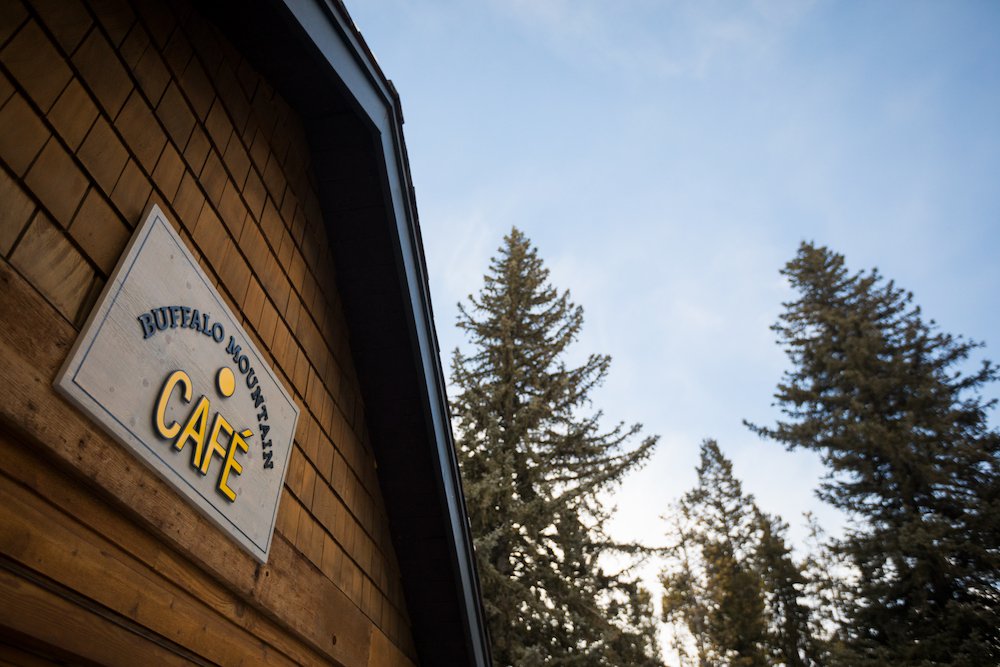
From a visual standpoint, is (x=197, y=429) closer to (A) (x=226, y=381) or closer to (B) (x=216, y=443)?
(B) (x=216, y=443)

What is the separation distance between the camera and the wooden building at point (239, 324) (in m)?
1.26

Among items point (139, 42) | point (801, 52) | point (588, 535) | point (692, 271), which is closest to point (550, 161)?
point (692, 271)

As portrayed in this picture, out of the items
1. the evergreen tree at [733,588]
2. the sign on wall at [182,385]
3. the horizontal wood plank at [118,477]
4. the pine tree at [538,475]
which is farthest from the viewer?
the evergreen tree at [733,588]

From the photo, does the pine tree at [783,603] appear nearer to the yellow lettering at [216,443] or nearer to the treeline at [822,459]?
the treeline at [822,459]

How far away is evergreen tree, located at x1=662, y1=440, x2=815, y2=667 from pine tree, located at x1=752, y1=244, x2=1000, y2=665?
756 centimetres

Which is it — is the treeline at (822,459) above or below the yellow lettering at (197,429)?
above

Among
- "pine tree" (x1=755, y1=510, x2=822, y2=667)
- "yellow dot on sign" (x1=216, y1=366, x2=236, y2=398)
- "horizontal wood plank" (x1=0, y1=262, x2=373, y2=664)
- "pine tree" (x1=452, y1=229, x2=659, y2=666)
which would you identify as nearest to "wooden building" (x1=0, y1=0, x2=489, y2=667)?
"horizontal wood plank" (x1=0, y1=262, x2=373, y2=664)

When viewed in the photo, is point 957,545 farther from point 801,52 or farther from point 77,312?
point 801,52

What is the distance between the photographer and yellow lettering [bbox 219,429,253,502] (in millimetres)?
1826

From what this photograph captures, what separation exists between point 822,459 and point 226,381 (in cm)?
1692

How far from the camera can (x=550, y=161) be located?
60.8 metres

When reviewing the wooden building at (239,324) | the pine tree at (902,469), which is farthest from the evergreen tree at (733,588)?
the wooden building at (239,324)

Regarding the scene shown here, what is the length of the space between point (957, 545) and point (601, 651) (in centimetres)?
821

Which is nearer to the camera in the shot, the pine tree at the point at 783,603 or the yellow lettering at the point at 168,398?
the yellow lettering at the point at 168,398
